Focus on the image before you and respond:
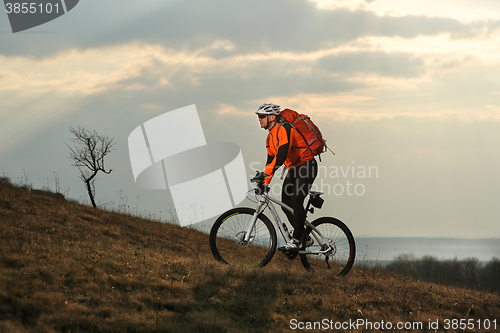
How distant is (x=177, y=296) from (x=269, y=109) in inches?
151

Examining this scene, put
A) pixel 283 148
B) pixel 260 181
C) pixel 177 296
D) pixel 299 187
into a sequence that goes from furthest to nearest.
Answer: pixel 299 187 < pixel 260 181 < pixel 283 148 < pixel 177 296

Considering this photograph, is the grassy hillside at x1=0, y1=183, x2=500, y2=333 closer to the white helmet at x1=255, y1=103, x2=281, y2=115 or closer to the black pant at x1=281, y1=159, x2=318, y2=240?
the black pant at x1=281, y1=159, x2=318, y2=240

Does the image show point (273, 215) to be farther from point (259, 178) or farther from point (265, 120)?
point (265, 120)

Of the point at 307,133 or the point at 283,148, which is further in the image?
the point at 307,133

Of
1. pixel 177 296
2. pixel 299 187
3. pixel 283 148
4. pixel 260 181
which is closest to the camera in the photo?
pixel 177 296

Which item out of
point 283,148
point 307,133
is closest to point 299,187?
point 283,148

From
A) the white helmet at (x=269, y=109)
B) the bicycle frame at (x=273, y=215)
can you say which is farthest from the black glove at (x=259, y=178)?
the white helmet at (x=269, y=109)

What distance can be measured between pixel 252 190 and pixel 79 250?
3.58 metres

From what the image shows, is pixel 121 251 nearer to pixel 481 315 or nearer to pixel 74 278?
pixel 74 278

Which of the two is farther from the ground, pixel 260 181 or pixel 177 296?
pixel 260 181

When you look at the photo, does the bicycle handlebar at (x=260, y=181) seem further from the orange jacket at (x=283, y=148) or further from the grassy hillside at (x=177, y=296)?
the grassy hillside at (x=177, y=296)

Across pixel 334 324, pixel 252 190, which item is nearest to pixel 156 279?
pixel 252 190

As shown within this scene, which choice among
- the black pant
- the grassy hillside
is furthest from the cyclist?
the grassy hillside

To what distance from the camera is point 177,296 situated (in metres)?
6.48
